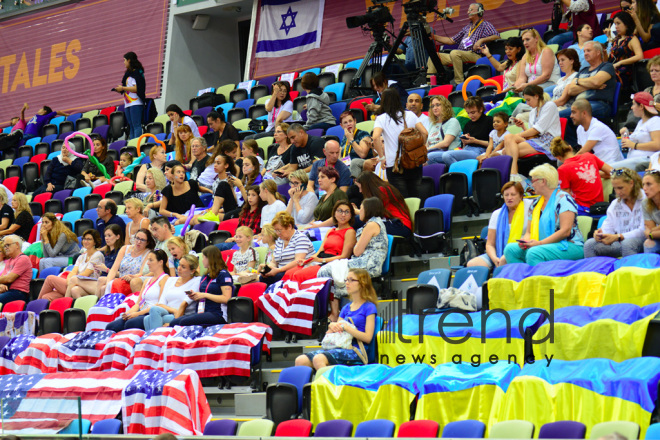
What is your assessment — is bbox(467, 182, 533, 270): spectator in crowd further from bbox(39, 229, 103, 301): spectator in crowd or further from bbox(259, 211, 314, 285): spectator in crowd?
bbox(39, 229, 103, 301): spectator in crowd

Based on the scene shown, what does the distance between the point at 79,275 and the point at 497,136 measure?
13.0 feet

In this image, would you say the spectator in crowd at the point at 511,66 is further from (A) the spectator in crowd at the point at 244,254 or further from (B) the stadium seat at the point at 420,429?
(B) the stadium seat at the point at 420,429

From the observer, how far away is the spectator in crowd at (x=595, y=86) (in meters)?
7.45

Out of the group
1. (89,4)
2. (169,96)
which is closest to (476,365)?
(169,96)

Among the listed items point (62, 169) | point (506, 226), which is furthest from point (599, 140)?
point (62, 169)

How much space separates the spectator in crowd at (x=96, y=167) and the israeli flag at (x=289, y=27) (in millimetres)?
3474

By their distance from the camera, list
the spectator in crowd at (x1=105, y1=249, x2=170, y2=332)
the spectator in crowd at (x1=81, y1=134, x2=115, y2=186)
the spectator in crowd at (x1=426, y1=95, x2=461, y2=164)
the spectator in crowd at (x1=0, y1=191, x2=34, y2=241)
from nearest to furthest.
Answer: the spectator in crowd at (x1=105, y1=249, x2=170, y2=332) < the spectator in crowd at (x1=426, y1=95, x2=461, y2=164) < the spectator in crowd at (x1=0, y1=191, x2=34, y2=241) < the spectator in crowd at (x1=81, y1=134, x2=115, y2=186)

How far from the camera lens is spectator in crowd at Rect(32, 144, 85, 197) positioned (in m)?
11.5

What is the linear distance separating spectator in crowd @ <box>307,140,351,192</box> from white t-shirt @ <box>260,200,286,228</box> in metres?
0.31

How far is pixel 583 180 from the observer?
6.33m

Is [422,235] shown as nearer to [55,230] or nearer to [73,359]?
[73,359]

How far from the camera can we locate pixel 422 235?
6.68m

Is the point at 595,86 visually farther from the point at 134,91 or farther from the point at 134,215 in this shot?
the point at 134,91

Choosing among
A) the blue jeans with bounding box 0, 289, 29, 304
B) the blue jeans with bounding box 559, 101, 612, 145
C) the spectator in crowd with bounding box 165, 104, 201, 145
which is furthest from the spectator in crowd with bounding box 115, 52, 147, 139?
the blue jeans with bounding box 559, 101, 612, 145
